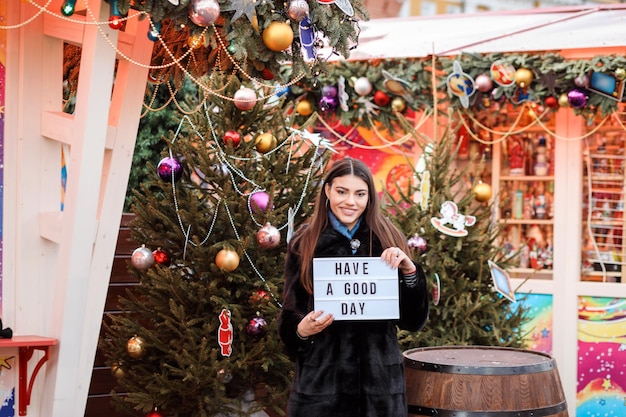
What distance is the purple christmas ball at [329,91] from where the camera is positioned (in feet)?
25.9

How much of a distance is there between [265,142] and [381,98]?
2263 millimetres

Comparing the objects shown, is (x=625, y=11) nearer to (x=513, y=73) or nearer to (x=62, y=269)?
(x=513, y=73)

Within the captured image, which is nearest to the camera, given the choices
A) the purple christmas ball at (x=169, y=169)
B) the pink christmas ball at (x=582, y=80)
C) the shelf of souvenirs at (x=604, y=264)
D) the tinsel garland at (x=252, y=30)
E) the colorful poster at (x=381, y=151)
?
the tinsel garland at (x=252, y=30)

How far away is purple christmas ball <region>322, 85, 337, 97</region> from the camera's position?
25.9 ft

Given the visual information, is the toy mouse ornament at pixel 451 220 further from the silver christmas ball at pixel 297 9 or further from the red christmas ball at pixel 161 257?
the silver christmas ball at pixel 297 9

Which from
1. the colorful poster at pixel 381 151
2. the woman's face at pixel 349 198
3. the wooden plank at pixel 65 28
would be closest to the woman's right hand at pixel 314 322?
the woman's face at pixel 349 198

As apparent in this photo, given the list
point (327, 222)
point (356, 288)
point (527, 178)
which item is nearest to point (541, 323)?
point (527, 178)

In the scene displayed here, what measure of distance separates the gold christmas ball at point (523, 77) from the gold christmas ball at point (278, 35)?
342 centimetres

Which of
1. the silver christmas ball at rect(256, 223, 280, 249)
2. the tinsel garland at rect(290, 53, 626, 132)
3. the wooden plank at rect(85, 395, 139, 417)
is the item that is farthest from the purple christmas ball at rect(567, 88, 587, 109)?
the wooden plank at rect(85, 395, 139, 417)

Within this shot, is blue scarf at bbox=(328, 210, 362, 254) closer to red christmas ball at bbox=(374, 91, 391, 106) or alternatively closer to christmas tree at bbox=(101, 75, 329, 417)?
christmas tree at bbox=(101, 75, 329, 417)

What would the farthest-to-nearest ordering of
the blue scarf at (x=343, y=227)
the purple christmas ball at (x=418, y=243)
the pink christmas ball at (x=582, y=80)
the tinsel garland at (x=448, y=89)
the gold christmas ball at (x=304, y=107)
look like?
the gold christmas ball at (x=304, y=107) < the tinsel garland at (x=448, y=89) < the pink christmas ball at (x=582, y=80) < the purple christmas ball at (x=418, y=243) < the blue scarf at (x=343, y=227)

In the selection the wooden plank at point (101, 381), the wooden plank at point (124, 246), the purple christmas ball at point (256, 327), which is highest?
the wooden plank at point (124, 246)

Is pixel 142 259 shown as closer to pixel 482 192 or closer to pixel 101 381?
pixel 101 381

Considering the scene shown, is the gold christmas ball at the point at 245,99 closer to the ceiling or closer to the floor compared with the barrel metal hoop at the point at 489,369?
closer to the ceiling
